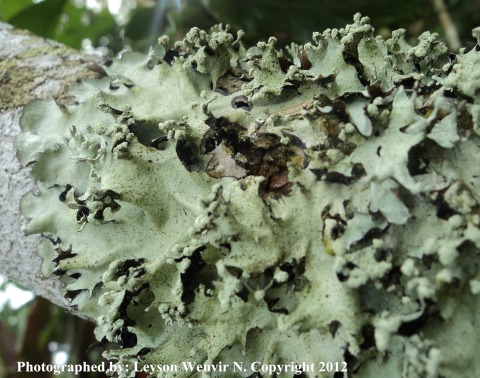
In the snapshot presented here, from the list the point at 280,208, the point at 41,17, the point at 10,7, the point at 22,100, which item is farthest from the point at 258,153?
the point at 10,7

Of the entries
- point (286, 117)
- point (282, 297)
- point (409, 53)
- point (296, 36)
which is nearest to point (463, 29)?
point (296, 36)

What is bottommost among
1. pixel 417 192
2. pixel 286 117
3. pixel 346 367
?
pixel 346 367

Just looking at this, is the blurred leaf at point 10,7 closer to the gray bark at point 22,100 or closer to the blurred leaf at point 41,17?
the blurred leaf at point 41,17

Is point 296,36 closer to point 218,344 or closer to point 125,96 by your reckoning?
point 125,96

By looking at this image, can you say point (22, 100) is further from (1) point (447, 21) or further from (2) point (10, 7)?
(1) point (447, 21)

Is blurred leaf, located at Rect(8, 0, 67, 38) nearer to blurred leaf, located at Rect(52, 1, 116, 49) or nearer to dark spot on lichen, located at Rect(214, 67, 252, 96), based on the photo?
blurred leaf, located at Rect(52, 1, 116, 49)

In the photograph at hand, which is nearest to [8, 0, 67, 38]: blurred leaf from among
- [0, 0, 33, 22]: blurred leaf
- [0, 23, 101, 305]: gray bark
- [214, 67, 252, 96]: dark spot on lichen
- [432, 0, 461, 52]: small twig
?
[0, 0, 33, 22]: blurred leaf

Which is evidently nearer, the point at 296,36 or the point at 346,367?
the point at 346,367
